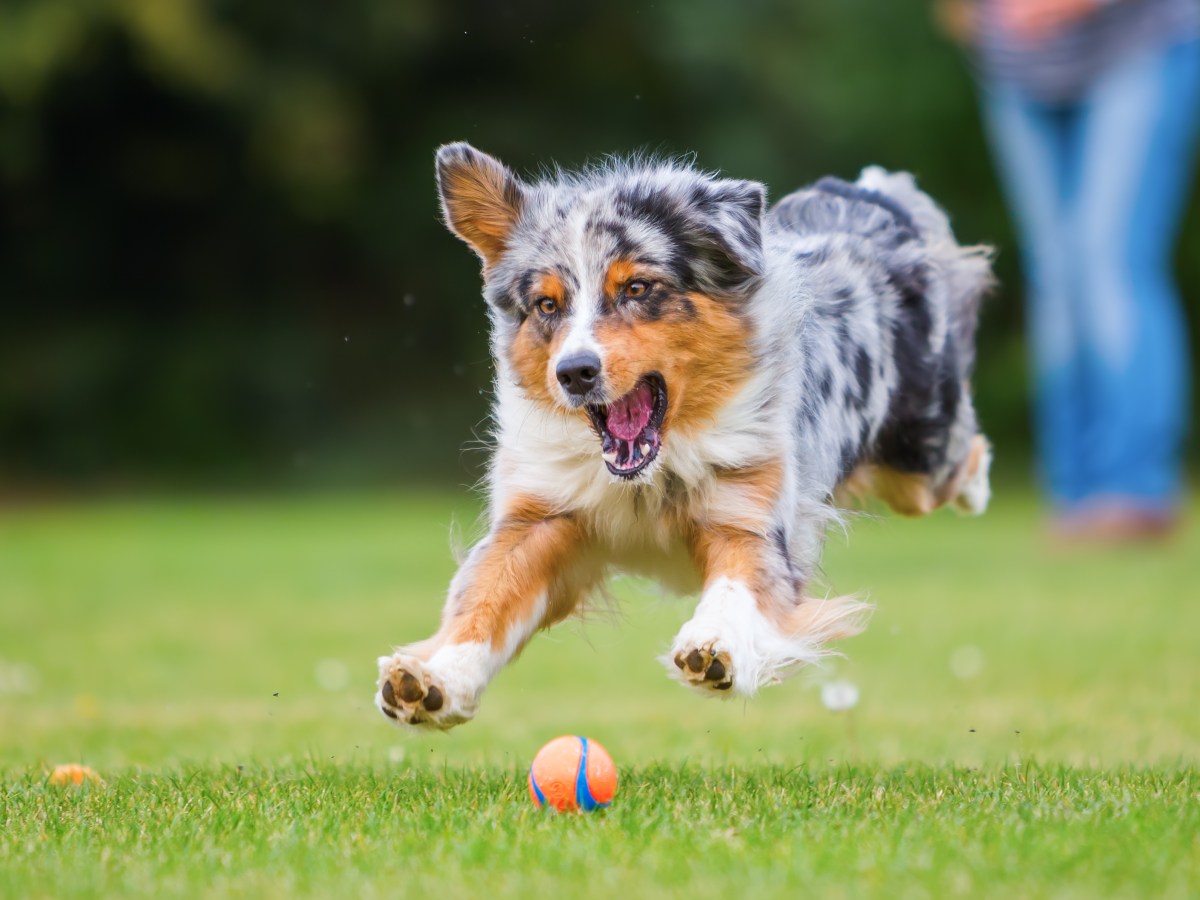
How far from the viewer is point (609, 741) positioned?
21.9ft

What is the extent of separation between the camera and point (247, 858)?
383cm

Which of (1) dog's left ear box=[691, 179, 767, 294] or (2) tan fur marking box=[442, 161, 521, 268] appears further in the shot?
(2) tan fur marking box=[442, 161, 521, 268]

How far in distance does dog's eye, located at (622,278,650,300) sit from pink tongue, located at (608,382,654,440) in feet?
0.84

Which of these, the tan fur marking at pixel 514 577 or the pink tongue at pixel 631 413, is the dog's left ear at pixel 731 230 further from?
the tan fur marking at pixel 514 577

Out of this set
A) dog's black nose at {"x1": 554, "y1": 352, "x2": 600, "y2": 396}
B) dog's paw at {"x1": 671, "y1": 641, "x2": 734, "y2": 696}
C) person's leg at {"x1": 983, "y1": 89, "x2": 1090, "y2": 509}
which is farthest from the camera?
person's leg at {"x1": 983, "y1": 89, "x2": 1090, "y2": 509}

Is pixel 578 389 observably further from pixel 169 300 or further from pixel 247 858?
pixel 169 300

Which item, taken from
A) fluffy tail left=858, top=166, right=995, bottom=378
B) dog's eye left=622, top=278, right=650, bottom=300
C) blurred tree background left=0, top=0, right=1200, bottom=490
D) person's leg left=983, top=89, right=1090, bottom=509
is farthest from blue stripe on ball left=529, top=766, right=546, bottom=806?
blurred tree background left=0, top=0, right=1200, bottom=490

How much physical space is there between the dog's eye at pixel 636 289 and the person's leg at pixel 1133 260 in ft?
30.0

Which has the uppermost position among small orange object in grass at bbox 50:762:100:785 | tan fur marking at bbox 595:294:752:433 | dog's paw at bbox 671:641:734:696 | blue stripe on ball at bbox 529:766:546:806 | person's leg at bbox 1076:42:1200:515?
person's leg at bbox 1076:42:1200:515

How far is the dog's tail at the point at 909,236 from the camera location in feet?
19.7

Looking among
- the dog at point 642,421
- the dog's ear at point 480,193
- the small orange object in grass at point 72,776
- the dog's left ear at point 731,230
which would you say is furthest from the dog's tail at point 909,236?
the small orange object in grass at point 72,776

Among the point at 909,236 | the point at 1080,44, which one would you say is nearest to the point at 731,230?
the point at 909,236

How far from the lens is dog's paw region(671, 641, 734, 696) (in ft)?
13.9

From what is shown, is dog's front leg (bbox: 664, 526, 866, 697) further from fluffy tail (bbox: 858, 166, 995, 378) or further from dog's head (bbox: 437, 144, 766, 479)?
fluffy tail (bbox: 858, 166, 995, 378)
